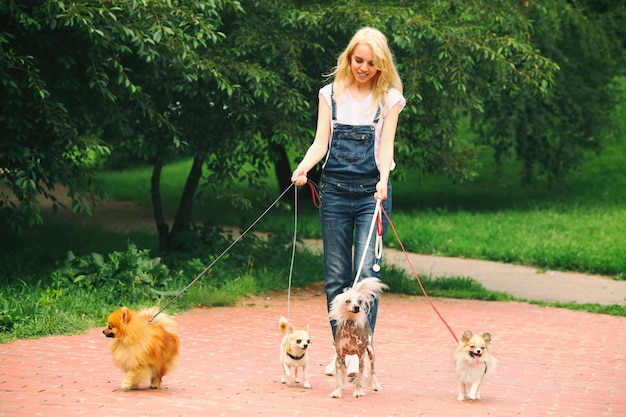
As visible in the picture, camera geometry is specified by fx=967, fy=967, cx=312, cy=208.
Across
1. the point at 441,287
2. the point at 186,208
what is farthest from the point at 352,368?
the point at 186,208

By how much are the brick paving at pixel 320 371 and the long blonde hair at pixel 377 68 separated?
2039 millimetres

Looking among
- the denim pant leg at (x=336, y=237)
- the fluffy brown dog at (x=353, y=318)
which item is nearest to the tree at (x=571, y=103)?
the denim pant leg at (x=336, y=237)

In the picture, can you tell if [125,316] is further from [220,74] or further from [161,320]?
[220,74]

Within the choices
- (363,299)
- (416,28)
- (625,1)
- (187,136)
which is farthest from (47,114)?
(625,1)

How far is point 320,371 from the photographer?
7.55m

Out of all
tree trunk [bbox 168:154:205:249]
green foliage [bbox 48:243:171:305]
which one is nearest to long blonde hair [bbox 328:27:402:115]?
green foliage [bbox 48:243:171:305]

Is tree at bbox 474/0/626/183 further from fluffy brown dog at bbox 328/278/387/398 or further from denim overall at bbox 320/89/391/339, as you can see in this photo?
fluffy brown dog at bbox 328/278/387/398

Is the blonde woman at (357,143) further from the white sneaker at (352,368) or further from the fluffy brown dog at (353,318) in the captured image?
the fluffy brown dog at (353,318)

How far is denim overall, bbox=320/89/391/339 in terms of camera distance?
21.7ft

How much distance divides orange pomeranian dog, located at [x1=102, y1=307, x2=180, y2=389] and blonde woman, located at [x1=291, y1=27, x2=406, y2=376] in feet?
4.18

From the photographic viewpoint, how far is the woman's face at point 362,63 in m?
6.45

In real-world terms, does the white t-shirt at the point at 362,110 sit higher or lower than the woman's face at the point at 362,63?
lower

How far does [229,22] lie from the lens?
12.6 meters

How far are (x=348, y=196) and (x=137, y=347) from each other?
5.73 ft
